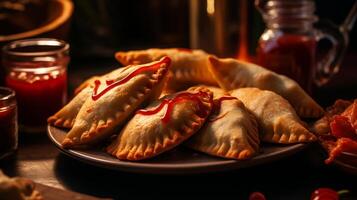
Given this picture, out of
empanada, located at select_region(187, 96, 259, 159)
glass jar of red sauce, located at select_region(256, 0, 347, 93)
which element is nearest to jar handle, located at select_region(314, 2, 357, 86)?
glass jar of red sauce, located at select_region(256, 0, 347, 93)

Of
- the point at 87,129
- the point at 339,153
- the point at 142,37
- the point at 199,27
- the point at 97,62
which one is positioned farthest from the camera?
the point at 142,37

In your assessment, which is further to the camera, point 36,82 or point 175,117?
point 36,82

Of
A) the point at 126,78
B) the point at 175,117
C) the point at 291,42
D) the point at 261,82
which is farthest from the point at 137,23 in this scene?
the point at 175,117

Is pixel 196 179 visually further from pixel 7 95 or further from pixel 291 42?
pixel 291 42

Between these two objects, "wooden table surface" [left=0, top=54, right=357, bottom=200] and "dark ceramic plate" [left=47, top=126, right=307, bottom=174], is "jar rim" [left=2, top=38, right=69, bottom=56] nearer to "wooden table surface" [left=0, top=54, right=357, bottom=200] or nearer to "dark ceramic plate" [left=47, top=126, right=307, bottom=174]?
"wooden table surface" [left=0, top=54, right=357, bottom=200]

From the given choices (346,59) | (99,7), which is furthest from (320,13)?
(99,7)

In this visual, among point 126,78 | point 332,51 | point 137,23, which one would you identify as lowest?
point 137,23

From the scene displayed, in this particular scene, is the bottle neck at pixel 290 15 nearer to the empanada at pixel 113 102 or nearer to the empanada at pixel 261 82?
the empanada at pixel 261 82

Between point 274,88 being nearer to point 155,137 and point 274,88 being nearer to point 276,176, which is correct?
point 276,176
